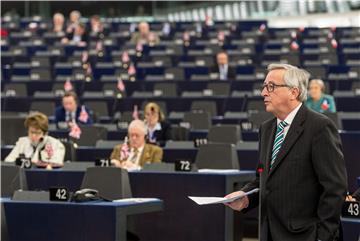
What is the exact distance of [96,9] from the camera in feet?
134

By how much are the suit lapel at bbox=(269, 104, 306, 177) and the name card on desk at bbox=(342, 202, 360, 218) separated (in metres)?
1.43

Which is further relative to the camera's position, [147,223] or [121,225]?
[147,223]

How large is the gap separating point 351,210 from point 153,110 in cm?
621

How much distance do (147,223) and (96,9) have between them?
31.0 meters

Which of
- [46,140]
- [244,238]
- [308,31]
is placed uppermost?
[308,31]

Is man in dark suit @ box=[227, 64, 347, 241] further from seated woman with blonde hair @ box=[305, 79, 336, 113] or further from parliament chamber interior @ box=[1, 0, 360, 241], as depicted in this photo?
seated woman with blonde hair @ box=[305, 79, 336, 113]

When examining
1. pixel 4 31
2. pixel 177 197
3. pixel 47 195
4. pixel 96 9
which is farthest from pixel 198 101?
pixel 96 9

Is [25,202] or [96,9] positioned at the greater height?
[96,9]

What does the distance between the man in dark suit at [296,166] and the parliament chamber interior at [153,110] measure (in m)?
0.16

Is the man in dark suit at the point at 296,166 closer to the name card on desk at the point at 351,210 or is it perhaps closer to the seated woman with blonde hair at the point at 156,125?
the name card on desk at the point at 351,210

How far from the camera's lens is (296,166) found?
5.73 m

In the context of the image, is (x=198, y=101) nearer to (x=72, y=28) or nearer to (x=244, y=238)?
Answer: (x=244, y=238)

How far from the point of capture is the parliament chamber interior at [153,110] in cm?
907

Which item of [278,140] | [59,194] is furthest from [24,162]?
[278,140]
